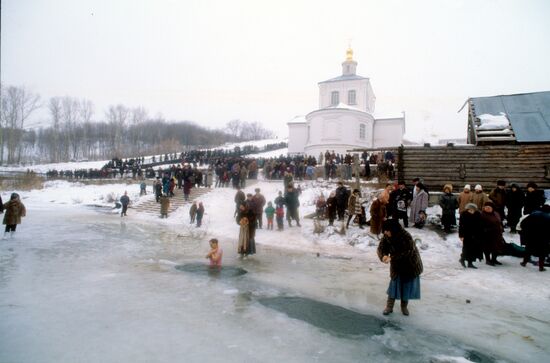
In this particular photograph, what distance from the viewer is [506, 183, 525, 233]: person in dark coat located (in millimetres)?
10711

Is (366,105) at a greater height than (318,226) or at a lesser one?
greater

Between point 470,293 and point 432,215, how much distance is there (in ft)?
22.1

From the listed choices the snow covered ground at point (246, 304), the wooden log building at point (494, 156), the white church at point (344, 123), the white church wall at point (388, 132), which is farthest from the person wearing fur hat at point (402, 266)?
the white church wall at point (388, 132)

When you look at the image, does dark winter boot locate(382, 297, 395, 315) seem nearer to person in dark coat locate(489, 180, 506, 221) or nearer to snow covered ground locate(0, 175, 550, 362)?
snow covered ground locate(0, 175, 550, 362)

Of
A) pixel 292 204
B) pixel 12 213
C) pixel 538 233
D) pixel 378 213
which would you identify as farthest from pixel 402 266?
pixel 12 213

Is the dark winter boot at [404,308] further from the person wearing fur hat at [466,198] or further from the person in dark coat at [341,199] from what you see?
the person in dark coat at [341,199]

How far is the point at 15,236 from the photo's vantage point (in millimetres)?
12289

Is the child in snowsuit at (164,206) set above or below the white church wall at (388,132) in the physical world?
below

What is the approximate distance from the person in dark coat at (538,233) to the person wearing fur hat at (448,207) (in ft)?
9.82

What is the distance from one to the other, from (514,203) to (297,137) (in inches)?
1351

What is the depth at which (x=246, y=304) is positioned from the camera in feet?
19.9

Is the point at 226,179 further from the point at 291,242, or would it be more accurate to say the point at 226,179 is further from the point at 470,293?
the point at 470,293

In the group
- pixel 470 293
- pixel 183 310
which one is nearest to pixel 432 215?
pixel 470 293

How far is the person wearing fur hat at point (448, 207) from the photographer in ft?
37.4
